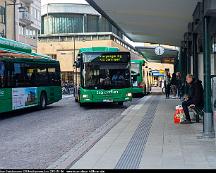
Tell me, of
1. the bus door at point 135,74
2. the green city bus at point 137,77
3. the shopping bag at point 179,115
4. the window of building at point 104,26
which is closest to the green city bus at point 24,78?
the shopping bag at point 179,115

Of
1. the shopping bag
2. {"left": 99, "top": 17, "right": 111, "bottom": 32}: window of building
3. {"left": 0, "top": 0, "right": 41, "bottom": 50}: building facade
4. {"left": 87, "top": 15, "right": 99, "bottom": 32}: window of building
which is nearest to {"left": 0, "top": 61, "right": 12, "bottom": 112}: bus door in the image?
the shopping bag

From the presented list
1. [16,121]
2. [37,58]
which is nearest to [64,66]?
[37,58]

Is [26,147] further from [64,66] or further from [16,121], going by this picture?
[64,66]

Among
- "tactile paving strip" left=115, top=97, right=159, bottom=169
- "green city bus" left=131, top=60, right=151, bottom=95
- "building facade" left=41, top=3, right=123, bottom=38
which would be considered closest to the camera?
"tactile paving strip" left=115, top=97, right=159, bottom=169

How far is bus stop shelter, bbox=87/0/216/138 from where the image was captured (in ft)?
34.7

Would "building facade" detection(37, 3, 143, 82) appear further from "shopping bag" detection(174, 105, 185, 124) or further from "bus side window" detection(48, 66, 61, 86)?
"shopping bag" detection(174, 105, 185, 124)

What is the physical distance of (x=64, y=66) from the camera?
263 ft

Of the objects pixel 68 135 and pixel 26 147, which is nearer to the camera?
pixel 26 147

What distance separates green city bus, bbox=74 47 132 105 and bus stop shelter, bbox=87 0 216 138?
6.47ft

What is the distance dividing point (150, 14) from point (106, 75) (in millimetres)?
3920

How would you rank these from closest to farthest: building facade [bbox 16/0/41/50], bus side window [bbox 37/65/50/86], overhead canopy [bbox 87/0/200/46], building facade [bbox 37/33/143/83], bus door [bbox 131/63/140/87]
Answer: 1. overhead canopy [bbox 87/0/200/46]
2. bus side window [bbox 37/65/50/86]
3. bus door [bbox 131/63/140/87]
4. building facade [bbox 16/0/41/50]
5. building facade [bbox 37/33/143/83]

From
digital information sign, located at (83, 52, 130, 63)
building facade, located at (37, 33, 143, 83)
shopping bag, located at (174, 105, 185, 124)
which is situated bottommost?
shopping bag, located at (174, 105, 185, 124)

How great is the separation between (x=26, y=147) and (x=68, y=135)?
223 centimetres

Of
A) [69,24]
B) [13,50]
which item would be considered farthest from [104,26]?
[13,50]
